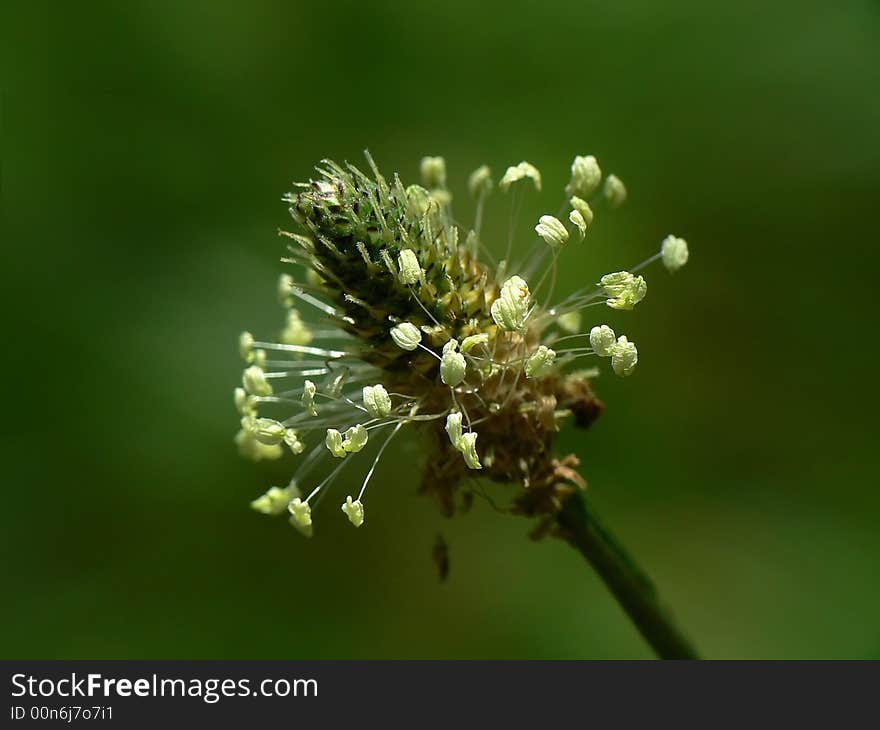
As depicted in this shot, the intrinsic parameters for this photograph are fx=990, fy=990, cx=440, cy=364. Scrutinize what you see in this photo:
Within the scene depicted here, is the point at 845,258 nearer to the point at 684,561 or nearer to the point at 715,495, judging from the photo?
the point at 715,495

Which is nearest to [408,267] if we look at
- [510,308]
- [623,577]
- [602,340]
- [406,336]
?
[406,336]

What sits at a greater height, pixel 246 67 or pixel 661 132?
pixel 246 67

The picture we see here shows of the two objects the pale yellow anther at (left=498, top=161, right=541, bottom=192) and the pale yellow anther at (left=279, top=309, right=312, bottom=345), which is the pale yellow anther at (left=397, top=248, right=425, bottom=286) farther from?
the pale yellow anther at (left=279, top=309, right=312, bottom=345)

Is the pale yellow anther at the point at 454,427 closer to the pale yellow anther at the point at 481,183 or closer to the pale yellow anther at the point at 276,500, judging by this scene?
the pale yellow anther at the point at 276,500

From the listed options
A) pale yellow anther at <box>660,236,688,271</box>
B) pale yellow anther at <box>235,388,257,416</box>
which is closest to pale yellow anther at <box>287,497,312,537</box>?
pale yellow anther at <box>235,388,257,416</box>

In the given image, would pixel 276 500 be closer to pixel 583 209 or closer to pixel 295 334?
pixel 295 334

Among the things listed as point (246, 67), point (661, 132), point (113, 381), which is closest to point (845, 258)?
point (661, 132)
